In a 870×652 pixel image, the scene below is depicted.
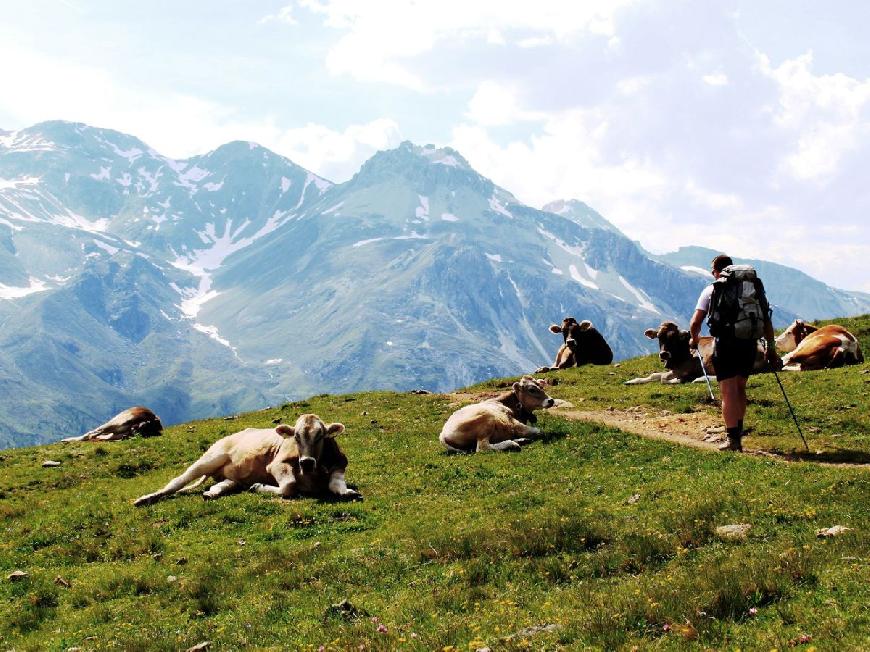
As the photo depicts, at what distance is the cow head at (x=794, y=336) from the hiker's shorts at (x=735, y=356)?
18.5 m

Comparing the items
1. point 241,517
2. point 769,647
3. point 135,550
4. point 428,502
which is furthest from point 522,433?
point 769,647

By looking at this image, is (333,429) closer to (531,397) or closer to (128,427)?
(531,397)

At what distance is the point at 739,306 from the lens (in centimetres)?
1691

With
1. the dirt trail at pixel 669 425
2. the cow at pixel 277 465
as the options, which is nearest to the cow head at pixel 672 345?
the dirt trail at pixel 669 425

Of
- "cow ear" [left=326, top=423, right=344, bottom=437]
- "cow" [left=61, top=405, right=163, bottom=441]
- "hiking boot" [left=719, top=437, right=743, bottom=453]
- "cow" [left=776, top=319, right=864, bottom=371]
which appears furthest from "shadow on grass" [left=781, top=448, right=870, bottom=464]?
"cow" [left=61, top=405, right=163, bottom=441]

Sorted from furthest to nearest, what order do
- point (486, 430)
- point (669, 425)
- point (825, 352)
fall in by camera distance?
point (825, 352) < point (669, 425) < point (486, 430)

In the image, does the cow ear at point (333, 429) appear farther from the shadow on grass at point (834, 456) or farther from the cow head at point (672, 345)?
the cow head at point (672, 345)

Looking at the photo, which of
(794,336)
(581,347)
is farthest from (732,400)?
(581,347)

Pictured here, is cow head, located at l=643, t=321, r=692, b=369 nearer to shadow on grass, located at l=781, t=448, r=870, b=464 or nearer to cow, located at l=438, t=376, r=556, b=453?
cow, located at l=438, t=376, r=556, b=453

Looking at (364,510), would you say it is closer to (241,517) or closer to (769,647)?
(241,517)

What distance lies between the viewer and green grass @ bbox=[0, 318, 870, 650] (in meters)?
8.40

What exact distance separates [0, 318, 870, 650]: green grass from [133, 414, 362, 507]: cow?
2.44 feet

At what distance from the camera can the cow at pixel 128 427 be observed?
31.6m

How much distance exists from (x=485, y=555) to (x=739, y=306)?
9039mm
